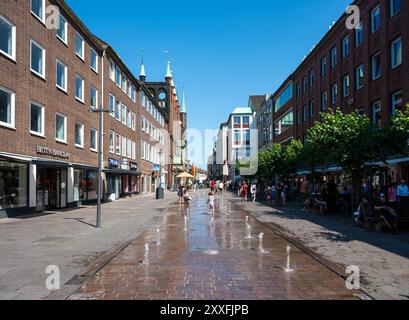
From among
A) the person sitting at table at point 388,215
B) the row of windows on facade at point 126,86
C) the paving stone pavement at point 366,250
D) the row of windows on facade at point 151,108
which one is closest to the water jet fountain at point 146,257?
the paving stone pavement at point 366,250

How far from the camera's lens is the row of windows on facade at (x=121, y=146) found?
117 feet

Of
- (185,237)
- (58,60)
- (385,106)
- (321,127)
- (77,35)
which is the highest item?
(77,35)

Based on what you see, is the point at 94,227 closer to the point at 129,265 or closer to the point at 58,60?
the point at 129,265

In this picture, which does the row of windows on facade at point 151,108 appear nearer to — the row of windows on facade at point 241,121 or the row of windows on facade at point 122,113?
the row of windows on facade at point 122,113

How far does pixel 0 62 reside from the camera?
16953mm

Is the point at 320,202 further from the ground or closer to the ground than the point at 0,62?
closer to the ground

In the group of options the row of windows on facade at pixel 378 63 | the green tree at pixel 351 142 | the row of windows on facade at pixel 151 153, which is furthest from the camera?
the row of windows on facade at pixel 151 153

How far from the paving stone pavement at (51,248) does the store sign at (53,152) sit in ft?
13.7

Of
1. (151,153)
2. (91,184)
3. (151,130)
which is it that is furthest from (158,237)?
(151,130)

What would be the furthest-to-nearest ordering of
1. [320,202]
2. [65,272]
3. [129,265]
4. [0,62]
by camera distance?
[320,202] → [0,62] → [129,265] → [65,272]

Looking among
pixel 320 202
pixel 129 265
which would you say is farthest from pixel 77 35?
pixel 129 265

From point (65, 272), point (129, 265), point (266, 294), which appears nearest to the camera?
point (266, 294)
